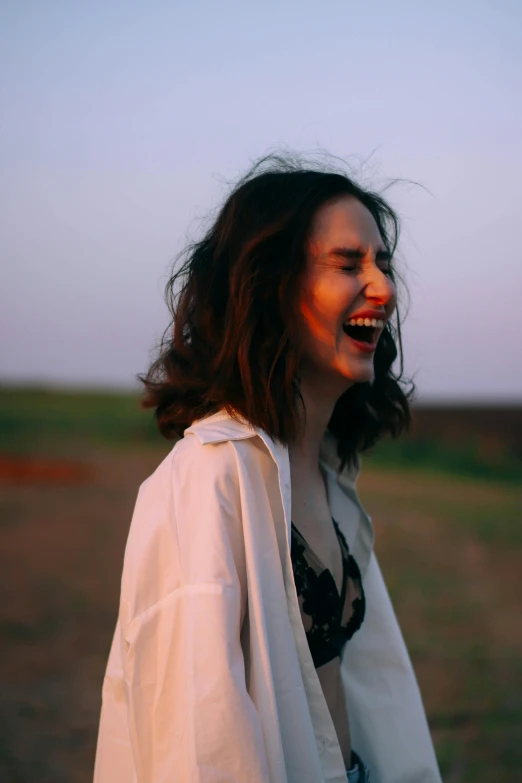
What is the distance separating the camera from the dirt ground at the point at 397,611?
169 inches

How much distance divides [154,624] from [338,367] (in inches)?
27.3

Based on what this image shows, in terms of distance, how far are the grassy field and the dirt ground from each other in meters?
0.01

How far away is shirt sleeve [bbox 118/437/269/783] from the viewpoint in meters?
1.42

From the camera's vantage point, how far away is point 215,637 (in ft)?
4.76

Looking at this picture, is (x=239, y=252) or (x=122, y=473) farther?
(x=122, y=473)

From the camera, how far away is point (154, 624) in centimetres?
155

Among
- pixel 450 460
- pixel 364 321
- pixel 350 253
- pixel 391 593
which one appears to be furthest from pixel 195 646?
pixel 450 460

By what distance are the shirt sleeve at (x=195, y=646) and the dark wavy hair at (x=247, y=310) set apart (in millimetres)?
234

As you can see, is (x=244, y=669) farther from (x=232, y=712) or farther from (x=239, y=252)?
(x=239, y=252)

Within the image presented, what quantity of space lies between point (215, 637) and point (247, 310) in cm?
73

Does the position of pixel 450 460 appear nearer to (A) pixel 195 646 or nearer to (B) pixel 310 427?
(B) pixel 310 427

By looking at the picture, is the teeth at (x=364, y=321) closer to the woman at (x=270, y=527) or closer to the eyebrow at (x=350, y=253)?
the woman at (x=270, y=527)

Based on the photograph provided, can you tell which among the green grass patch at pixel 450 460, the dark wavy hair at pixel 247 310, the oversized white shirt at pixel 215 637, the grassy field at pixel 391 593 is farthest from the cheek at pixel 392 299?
the green grass patch at pixel 450 460

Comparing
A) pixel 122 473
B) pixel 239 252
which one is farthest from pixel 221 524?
pixel 122 473
